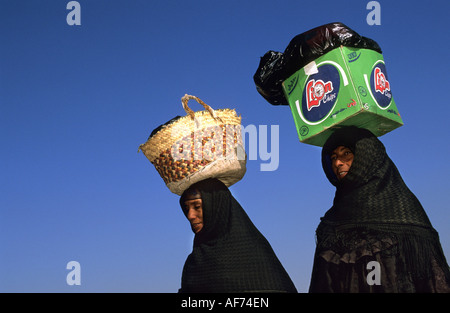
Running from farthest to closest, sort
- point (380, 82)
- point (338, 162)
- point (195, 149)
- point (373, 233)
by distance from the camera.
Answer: point (195, 149), point (338, 162), point (380, 82), point (373, 233)

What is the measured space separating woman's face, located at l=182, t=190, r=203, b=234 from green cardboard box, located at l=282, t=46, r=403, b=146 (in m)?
1.27

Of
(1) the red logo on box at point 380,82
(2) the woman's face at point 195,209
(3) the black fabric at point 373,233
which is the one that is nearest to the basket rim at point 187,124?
(2) the woman's face at point 195,209

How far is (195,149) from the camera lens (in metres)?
5.11

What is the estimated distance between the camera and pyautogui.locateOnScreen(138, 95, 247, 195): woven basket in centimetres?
512

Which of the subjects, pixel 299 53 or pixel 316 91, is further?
pixel 299 53

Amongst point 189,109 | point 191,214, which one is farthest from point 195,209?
point 189,109

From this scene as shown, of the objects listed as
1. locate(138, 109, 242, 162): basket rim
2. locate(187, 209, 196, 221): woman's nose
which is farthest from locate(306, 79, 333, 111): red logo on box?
locate(187, 209, 196, 221): woman's nose

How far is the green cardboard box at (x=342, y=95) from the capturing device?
4504 millimetres

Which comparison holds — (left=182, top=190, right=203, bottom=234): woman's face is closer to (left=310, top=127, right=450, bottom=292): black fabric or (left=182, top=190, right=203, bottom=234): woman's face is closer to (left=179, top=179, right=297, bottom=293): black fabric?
(left=179, top=179, right=297, bottom=293): black fabric

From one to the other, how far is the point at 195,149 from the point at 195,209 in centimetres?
68

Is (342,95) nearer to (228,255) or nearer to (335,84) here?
(335,84)

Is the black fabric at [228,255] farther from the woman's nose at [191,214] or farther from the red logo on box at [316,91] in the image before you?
the red logo on box at [316,91]
